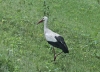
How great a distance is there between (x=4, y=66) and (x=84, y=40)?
582 centimetres

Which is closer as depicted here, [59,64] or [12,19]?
[59,64]

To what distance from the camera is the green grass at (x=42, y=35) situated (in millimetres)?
9273

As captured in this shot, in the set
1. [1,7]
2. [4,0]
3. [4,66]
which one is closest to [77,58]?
[4,66]

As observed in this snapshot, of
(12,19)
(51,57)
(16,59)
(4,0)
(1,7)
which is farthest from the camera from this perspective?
(4,0)

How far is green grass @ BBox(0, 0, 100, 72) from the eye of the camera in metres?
9.27

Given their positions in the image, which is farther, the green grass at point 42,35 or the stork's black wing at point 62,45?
the stork's black wing at point 62,45

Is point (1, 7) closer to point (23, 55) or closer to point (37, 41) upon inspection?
point (37, 41)

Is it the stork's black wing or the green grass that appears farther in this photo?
the stork's black wing

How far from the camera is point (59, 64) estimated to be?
10.1m

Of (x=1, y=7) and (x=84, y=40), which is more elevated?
(x=1, y=7)

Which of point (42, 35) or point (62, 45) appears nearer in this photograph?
point (62, 45)

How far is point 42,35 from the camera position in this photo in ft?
40.1

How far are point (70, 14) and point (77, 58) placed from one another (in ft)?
18.1

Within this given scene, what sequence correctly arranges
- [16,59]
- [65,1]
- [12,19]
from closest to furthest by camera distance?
[16,59] < [12,19] < [65,1]
